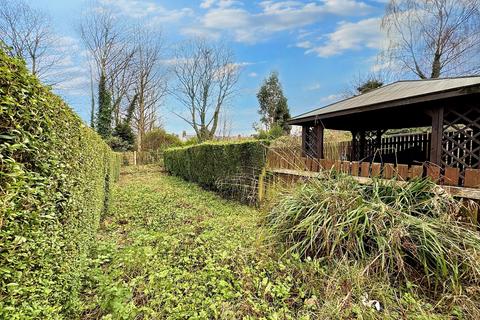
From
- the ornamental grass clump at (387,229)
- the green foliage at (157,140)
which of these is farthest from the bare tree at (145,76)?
the ornamental grass clump at (387,229)

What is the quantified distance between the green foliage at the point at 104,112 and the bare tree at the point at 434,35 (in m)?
19.7

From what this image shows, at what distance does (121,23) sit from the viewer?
2066 centimetres

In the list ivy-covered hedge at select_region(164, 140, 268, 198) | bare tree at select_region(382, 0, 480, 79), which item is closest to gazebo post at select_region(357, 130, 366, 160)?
ivy-covered hedge at select_region(164, 140, 268, 198)

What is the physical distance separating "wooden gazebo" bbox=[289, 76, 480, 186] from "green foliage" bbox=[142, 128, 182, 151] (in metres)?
17.4

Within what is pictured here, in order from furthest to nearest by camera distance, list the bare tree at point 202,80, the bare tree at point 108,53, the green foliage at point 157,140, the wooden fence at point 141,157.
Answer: the bare tree at point 202,80, the green foliage at point 157,140, the bare tree at point 108,53, the wooden fence at point 141,157

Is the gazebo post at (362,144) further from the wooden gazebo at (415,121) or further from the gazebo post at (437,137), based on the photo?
the gazebo post at (437,137)

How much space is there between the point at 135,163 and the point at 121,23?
11741mm

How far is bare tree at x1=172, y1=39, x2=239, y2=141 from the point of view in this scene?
2341cm

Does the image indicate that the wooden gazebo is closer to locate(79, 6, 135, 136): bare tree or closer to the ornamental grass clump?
the ornamental grass clump

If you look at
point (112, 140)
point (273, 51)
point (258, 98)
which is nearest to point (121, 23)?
point (112, 140)

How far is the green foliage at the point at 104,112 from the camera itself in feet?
62.8

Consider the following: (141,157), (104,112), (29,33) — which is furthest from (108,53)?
(141,157)

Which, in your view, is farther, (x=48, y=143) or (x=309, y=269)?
(x=309, y=269)

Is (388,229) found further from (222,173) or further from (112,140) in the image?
(112,140)
